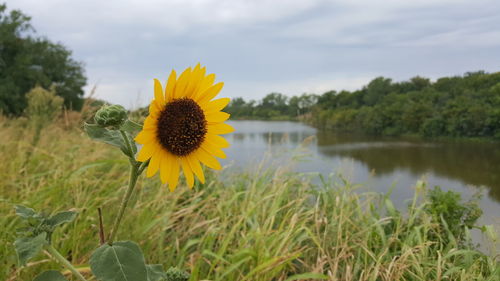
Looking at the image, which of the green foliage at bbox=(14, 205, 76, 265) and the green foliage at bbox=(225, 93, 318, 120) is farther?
the green foliage at bbox=(225, 93, 318, 120)

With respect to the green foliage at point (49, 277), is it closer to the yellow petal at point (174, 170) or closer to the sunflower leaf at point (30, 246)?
the sunflower leaf at point (30, 246)

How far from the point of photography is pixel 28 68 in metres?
21.0

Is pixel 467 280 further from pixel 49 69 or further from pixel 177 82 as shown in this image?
pixel 49 69

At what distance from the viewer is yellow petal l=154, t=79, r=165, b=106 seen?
609 millimetres

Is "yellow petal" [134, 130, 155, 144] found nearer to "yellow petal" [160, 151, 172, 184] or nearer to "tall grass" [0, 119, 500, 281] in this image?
"yellow petal" [160, 151, 172, 184]

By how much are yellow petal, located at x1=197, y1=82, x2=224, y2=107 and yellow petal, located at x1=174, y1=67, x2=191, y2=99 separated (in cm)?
4

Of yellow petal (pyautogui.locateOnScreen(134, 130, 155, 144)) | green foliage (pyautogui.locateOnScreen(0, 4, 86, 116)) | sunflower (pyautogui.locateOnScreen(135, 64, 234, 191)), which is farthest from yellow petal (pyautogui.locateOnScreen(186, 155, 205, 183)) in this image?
green foliage (pyautogui.locateOnScreen(0, 4, 86, 116))

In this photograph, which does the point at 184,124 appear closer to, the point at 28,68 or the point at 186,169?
the point at 186,169

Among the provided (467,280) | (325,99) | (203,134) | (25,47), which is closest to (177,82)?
(203,134)

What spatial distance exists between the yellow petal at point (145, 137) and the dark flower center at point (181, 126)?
3 centimetres

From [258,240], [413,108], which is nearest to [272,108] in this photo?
[413,108]

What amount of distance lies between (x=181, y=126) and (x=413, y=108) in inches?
789

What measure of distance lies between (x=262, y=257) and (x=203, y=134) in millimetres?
1241

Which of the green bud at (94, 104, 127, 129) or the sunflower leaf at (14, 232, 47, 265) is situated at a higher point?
the green bud at (94, 104, 127, 129)
